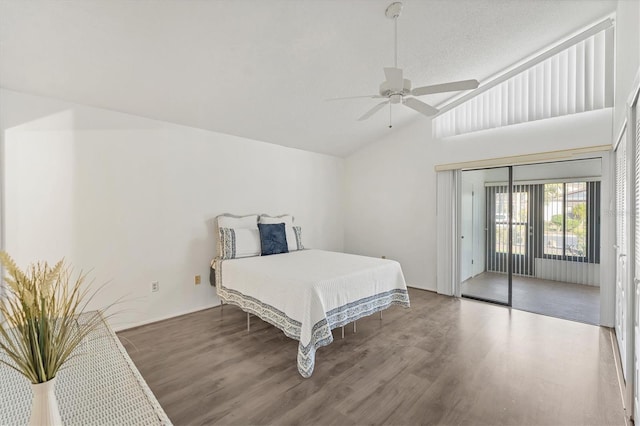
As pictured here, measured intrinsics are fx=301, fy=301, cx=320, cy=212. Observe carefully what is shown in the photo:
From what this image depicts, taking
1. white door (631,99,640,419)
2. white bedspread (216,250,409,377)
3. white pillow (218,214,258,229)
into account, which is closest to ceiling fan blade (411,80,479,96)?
white door (631,99,640,419)

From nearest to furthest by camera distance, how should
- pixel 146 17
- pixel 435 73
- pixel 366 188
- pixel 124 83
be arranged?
pixel 146 17, pixel 124 83, pixel 435 73, pixel 366 188

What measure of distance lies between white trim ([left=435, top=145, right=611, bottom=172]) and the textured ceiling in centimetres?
113

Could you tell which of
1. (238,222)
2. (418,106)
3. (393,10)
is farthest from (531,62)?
(238,222)

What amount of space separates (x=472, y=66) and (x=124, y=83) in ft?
12.0

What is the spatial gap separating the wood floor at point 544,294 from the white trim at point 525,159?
185 centimetres

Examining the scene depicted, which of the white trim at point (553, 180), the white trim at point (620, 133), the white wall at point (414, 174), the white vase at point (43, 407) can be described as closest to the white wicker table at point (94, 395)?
the white vase at point (43, 407)

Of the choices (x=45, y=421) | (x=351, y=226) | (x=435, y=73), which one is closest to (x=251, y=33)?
(x=435, y=73)

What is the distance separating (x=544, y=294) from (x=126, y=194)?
5.73m

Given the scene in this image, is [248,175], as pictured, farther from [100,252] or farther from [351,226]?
[351,226]

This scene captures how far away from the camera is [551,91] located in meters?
3.57

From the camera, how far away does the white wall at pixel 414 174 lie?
3654 mm

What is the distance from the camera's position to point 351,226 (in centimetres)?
578

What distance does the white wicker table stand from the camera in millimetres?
1060

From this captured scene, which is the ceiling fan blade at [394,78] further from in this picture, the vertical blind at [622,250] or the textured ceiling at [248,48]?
the vertical blind at [622,250]
